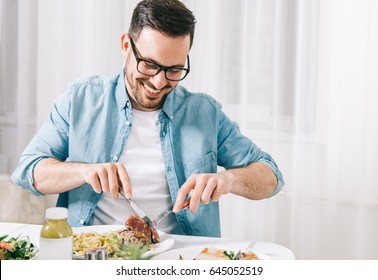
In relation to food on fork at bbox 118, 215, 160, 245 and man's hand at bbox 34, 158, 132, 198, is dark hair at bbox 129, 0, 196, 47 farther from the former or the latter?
food on fork at bbox 118, 215, 160, 245

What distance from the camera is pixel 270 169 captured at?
166cm

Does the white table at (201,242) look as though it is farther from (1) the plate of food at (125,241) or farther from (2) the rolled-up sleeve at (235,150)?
(2) the rolled-up sleeve at (235,150)

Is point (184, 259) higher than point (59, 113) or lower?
lower

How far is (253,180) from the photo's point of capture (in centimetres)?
159

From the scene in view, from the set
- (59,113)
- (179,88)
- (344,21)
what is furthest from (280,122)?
(59,113)

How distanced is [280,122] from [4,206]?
115cm

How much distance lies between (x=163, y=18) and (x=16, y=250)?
75 centimetres

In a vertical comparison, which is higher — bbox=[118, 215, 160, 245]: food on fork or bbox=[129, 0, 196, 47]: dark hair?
bbox=[129, 0, 196, 47]: dark hair

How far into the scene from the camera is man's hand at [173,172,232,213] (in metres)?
1.28

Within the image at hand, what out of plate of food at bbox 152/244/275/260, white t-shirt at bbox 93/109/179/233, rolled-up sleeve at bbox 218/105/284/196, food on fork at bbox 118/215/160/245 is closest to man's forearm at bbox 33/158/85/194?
white t-shirt at bbox 93/109/179/233

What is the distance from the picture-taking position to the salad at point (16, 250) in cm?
112

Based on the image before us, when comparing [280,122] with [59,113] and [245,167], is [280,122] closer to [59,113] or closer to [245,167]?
[245,167]

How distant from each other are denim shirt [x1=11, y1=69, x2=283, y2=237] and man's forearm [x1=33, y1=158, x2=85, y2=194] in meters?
0.08

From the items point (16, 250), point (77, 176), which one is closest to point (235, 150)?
point (77, 176)
